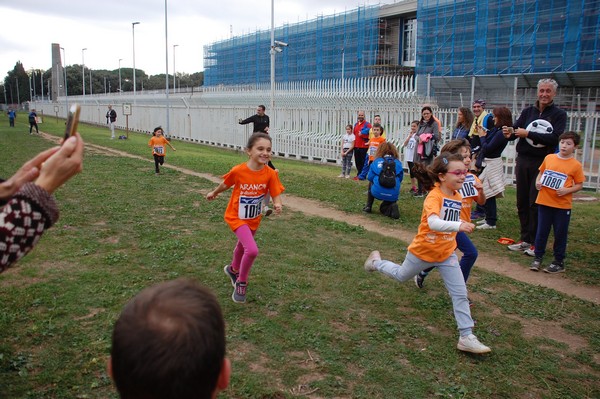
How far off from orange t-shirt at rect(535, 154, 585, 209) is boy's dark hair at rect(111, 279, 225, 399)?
6.14 m

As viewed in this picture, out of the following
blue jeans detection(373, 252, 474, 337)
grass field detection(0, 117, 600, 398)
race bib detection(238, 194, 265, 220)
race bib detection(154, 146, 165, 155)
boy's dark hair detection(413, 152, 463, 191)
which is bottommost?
grass field detection(0, 117, 600, 398)

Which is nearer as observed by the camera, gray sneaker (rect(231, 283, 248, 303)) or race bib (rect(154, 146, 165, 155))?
gray sneaker (rect(231, 283, 248, 303))

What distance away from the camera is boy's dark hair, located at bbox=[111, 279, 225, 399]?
1.40 metres

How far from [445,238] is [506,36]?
142 feet

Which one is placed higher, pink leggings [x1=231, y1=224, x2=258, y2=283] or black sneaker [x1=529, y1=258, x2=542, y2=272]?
pink leggings [x1=231, y1=224, x2=258, y2=283]

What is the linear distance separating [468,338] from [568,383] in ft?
2.58

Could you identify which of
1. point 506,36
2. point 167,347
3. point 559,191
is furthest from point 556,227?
point 506,36

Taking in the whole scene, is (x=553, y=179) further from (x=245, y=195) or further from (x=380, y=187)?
(x=245, y=195)

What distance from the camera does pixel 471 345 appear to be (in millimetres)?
4242

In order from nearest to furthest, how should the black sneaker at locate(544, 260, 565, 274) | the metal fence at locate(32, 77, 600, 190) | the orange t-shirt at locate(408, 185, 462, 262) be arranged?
the orange t-shirt at locate(408, 185, 462, 262)
the black sneaker at locate(544, 260, 565, 274)
the metal fence at locate(32, 77, 600, 190)

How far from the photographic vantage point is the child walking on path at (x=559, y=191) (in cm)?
651

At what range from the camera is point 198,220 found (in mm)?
9062

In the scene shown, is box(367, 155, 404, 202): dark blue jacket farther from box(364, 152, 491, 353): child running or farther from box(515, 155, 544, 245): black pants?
box(364, 152, 491, 353): child running

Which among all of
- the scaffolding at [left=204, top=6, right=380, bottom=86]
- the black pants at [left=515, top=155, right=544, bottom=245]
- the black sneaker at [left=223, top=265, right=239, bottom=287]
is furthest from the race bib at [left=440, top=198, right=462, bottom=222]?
the scaffolding at [left=204, top=6, right=380, bottom=86]
